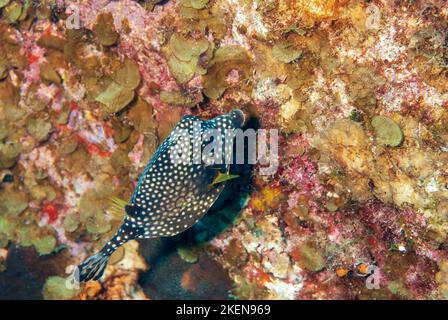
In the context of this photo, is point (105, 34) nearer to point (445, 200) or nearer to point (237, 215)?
point (237, 215)

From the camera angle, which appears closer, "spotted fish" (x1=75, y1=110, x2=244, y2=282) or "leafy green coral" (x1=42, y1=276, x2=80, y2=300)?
"spotted fish" (x1=75, y1=110, x2=244, y2=282)

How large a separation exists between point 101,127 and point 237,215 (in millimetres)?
2928

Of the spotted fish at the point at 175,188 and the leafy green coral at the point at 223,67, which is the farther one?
the leafy green coral at the point at 223,67

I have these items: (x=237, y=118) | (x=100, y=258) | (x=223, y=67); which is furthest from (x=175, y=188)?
(x=223, y=67)

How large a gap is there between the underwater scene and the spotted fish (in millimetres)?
19

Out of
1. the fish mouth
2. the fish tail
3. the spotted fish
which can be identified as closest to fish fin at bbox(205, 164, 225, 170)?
the spotted fish

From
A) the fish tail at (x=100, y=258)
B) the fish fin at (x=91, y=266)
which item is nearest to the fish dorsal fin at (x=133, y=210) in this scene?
the fish tail at (x=100, y=258)

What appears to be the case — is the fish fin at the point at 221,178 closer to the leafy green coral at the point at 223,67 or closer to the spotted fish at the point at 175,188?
the spotted fish at the point at 175,188

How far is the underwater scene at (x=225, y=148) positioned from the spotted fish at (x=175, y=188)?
19 mm

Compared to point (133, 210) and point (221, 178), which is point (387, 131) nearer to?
point (221, 178)

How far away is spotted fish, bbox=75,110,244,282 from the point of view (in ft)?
15.7

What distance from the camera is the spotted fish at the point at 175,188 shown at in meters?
4.79

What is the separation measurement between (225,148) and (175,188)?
842 mm

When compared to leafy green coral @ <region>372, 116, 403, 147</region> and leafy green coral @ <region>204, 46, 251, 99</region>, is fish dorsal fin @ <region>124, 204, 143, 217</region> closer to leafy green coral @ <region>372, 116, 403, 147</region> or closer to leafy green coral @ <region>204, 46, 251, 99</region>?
leafy green coral @ <region>204, 46, 251, 99</region>
